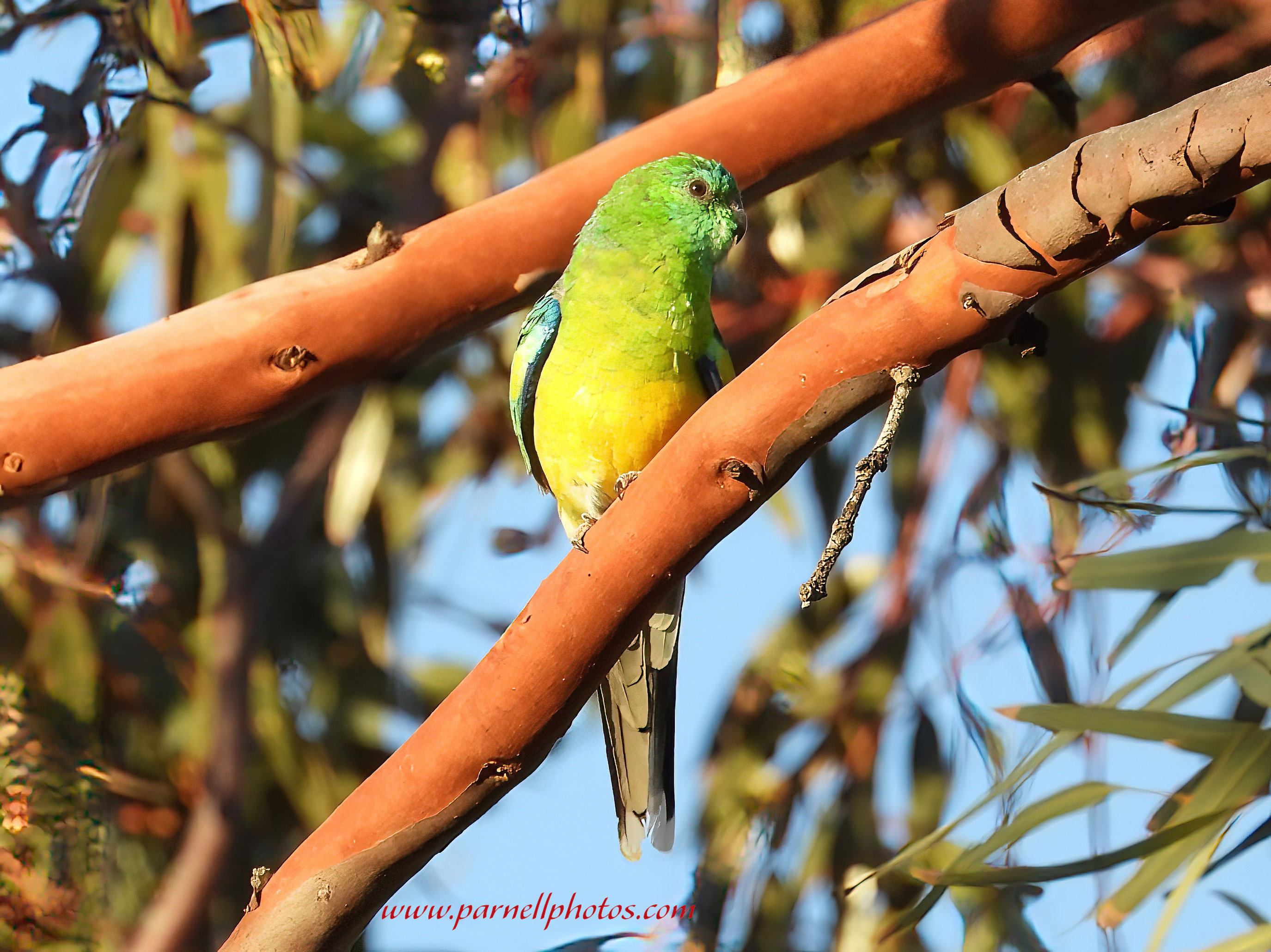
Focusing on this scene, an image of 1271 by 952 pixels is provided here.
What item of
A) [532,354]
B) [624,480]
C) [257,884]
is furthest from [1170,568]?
[257,884]

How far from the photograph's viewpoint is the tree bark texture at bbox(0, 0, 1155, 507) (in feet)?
5.22

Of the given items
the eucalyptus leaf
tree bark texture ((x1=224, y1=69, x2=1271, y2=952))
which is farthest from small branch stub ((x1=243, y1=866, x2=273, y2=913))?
the eucalyptus leaf

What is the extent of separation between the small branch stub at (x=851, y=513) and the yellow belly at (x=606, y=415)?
70cm

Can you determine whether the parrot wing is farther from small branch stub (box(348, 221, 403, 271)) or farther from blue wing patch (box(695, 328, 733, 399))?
small branch stub (box(348, 221, 403, 271))

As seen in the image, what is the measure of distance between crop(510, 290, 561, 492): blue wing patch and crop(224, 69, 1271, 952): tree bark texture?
699 mm

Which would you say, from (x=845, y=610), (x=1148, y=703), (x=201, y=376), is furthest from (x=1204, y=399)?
(x=201, y=376)

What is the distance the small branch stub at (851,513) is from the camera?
1127mm

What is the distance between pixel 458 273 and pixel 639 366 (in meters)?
0.32

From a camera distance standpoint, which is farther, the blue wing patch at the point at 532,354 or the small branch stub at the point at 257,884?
the blue wing patch at the point at 532,354

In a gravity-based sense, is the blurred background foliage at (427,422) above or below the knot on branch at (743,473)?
above

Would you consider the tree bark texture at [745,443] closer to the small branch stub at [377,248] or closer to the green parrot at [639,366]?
the green parrot at [639,366]

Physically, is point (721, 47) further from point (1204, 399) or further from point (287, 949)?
point (287, 949)

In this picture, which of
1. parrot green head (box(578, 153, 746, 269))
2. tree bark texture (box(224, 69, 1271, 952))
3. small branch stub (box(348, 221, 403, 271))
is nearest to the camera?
tree bark texture (box(224, 69, 1271, 952))

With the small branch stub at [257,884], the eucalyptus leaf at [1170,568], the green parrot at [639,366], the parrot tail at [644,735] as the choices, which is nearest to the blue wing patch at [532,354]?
the green parrot at [639,366]
